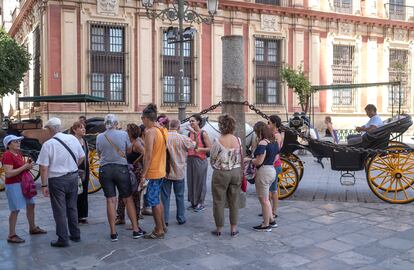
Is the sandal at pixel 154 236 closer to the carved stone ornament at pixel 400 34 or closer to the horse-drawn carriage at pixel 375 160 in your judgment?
the horse-drawn carriage at pixel 375 160

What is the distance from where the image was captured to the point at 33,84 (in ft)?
75.9

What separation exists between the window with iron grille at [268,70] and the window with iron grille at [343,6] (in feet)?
14.9

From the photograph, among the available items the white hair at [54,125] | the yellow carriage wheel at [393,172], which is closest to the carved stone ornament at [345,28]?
the yellow carriage wheel at [393,172]

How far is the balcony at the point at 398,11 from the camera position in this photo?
28.2 meters

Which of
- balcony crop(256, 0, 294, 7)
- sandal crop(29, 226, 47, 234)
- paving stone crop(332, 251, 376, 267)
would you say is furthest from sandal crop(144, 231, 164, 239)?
balcony crop(256, 0, 294, 7)

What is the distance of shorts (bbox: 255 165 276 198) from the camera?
6.29 meters

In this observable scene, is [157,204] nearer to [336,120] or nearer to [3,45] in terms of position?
[3,45]

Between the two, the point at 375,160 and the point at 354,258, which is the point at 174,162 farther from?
the point at 375,160

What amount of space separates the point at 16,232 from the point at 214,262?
2.93 metres

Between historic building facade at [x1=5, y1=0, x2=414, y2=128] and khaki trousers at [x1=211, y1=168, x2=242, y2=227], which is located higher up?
historic building facade at [x1=5, y1=0, x2=414, y2=128]

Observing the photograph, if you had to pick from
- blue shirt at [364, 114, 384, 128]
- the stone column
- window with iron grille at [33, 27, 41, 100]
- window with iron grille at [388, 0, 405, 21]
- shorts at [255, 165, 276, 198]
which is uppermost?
window with iron grille at [388, 0, 405, 21]

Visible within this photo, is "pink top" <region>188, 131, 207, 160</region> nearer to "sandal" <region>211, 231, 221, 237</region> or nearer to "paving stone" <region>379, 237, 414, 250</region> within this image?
"sandal" <region>211, 231, 221, 237</region>

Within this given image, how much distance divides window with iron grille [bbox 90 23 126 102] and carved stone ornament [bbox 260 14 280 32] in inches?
296

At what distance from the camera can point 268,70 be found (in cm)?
2488
